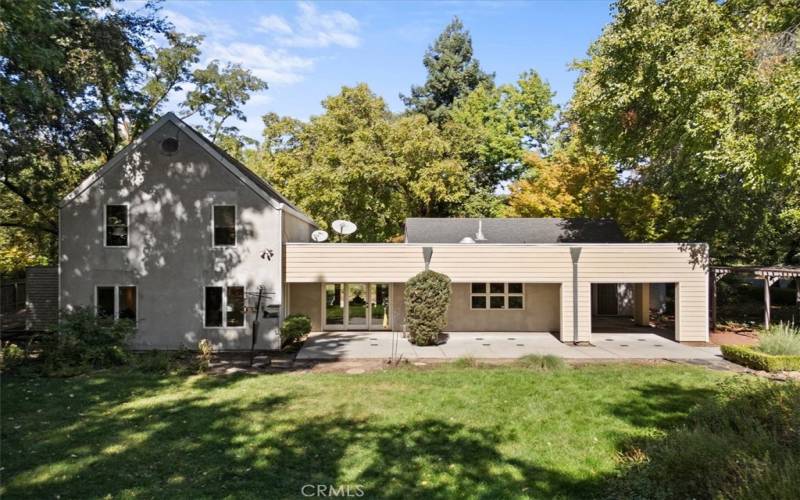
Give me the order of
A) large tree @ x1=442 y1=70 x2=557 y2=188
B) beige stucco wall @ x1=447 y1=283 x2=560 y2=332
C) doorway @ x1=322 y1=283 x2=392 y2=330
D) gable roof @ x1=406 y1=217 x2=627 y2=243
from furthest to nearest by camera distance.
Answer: large tree @ x1=442 y1=70 x2=557 y2=188 < gable roof @ x1=406 y1=217 x2=627 y2=243 < doorway @ x1=322 y1=283 x2=392 y2=330 < beige stucco wall @ x1=447 y1=283 x2=560 y2=332

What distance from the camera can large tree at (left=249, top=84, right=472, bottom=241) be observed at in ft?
92.3

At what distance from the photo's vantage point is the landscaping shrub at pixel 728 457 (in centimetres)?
497

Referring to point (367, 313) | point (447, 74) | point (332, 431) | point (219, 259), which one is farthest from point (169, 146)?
point (447, 74)

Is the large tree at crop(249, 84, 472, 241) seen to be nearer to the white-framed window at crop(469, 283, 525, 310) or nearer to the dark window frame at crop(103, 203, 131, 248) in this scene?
the white-framed window at crop(469, 283, 525, 310)

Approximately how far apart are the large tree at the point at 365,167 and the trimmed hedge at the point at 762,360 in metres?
17.3

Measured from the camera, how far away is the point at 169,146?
1716 centimetres

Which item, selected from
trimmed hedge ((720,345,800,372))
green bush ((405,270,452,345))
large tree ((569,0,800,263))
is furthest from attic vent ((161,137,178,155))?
trimmed hedge ((720,345,800,372))

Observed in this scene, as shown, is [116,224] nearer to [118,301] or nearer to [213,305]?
[118,301]

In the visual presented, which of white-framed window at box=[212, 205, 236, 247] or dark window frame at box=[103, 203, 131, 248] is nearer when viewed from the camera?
dark window frame at box=[103, 203, 131, 248]

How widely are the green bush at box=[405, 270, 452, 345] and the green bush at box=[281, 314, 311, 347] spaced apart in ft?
12.6

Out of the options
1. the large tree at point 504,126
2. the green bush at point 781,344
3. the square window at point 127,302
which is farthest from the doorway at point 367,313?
the large tree at point 504,126

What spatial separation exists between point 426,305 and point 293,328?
485 cm

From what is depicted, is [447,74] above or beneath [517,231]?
above

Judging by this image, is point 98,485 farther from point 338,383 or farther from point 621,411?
point 621,411
